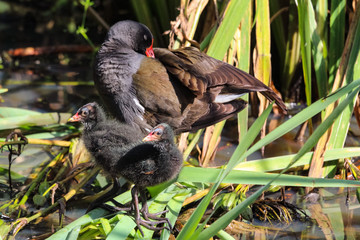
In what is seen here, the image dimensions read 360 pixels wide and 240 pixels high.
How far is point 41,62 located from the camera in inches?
197

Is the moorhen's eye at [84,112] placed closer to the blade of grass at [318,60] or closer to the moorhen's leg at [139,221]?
the moorhen's leg at [139,221]

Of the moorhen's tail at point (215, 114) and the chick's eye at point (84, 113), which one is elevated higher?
the chick's eye at point (84, 113)

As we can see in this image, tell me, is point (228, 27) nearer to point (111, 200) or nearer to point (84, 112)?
point (84, 112)

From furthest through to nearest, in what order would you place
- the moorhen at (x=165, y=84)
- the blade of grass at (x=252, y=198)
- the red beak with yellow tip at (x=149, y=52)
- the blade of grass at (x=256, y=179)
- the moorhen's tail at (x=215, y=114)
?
1. the red beak with yellow tip at (x=149, y=52)
2. the moorhen's tail at (x=215, y=114)
3. the moorhen at (x=165, y=84)
4. the blade of grass at (x=256, y=179)
5. the blade of grass at (x=252, y=198)

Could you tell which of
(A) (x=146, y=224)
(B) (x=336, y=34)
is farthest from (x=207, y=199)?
(B) (x=336, y=34)

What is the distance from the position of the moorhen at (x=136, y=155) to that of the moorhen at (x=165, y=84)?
31cm

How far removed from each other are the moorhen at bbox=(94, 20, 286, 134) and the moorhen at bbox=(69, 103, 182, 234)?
1.00ft

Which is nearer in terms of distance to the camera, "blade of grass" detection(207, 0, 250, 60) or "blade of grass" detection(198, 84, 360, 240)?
"blade of grass" detection(198, 84, 360, 240)

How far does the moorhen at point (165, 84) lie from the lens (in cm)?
272

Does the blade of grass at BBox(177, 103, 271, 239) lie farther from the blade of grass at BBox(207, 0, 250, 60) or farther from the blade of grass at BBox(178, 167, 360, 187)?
the blade of grass at BBox(207, 0, 250, 60)

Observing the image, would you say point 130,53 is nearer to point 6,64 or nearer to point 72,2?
point 6,64

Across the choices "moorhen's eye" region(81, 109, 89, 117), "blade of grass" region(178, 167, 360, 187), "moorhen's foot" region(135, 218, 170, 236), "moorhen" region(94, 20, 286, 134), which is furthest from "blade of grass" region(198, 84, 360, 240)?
"moorhen" region(94, 20, 286, 134)

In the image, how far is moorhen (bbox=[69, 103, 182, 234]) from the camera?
7.28 ft

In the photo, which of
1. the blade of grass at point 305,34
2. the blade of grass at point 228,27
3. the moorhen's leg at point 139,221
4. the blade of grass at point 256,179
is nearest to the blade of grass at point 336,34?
the blade of grass at point 305,34
